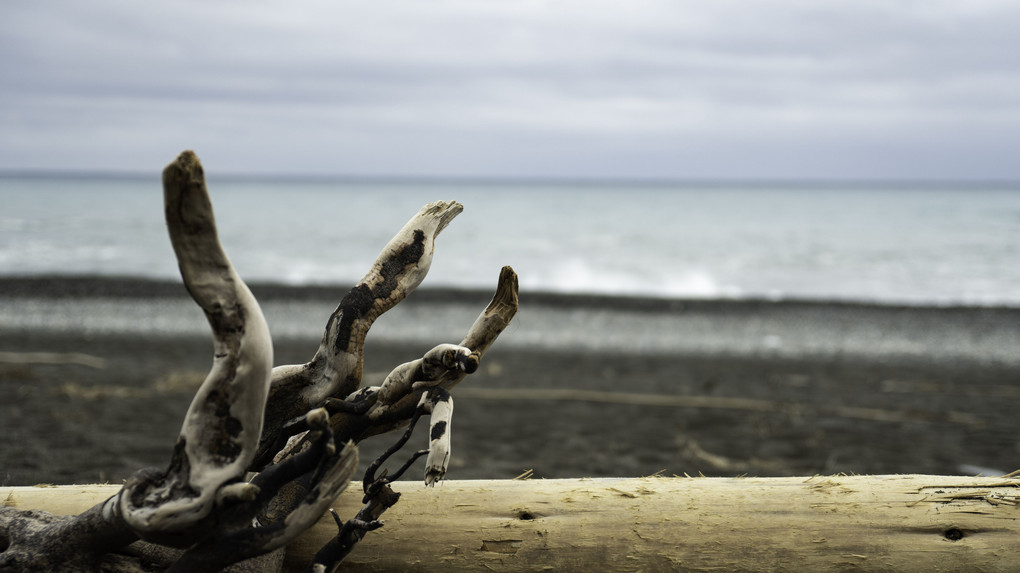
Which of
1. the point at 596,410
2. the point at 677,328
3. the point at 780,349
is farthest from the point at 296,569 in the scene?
the point at 677,328

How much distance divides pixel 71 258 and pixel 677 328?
59.8ft

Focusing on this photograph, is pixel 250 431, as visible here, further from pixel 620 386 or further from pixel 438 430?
pixel 620 386

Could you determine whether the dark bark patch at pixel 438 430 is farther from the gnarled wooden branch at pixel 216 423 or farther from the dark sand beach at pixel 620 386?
the dark sand beach at pixel 620 386

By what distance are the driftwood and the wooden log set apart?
0.44 meters

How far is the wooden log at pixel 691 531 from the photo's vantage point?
2.38m

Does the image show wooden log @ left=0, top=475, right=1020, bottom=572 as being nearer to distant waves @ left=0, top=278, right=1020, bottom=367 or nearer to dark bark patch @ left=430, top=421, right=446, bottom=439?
dark bark patch @ left=430, top=421, right=446, bottom=439

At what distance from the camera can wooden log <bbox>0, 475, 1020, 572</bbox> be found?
2379 millimetres

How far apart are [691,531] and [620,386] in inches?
251

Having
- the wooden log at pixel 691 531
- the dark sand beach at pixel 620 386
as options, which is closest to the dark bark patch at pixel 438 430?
the wooden log at pixel 691 531

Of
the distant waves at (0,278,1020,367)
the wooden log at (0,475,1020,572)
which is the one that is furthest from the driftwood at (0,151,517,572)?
the distant waves at (0,278,1020,367)

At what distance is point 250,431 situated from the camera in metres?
1.74

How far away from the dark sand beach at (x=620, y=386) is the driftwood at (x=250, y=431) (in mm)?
2784

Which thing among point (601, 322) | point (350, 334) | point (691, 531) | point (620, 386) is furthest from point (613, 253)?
point (350, 334)

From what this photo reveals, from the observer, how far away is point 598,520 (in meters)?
2.43
